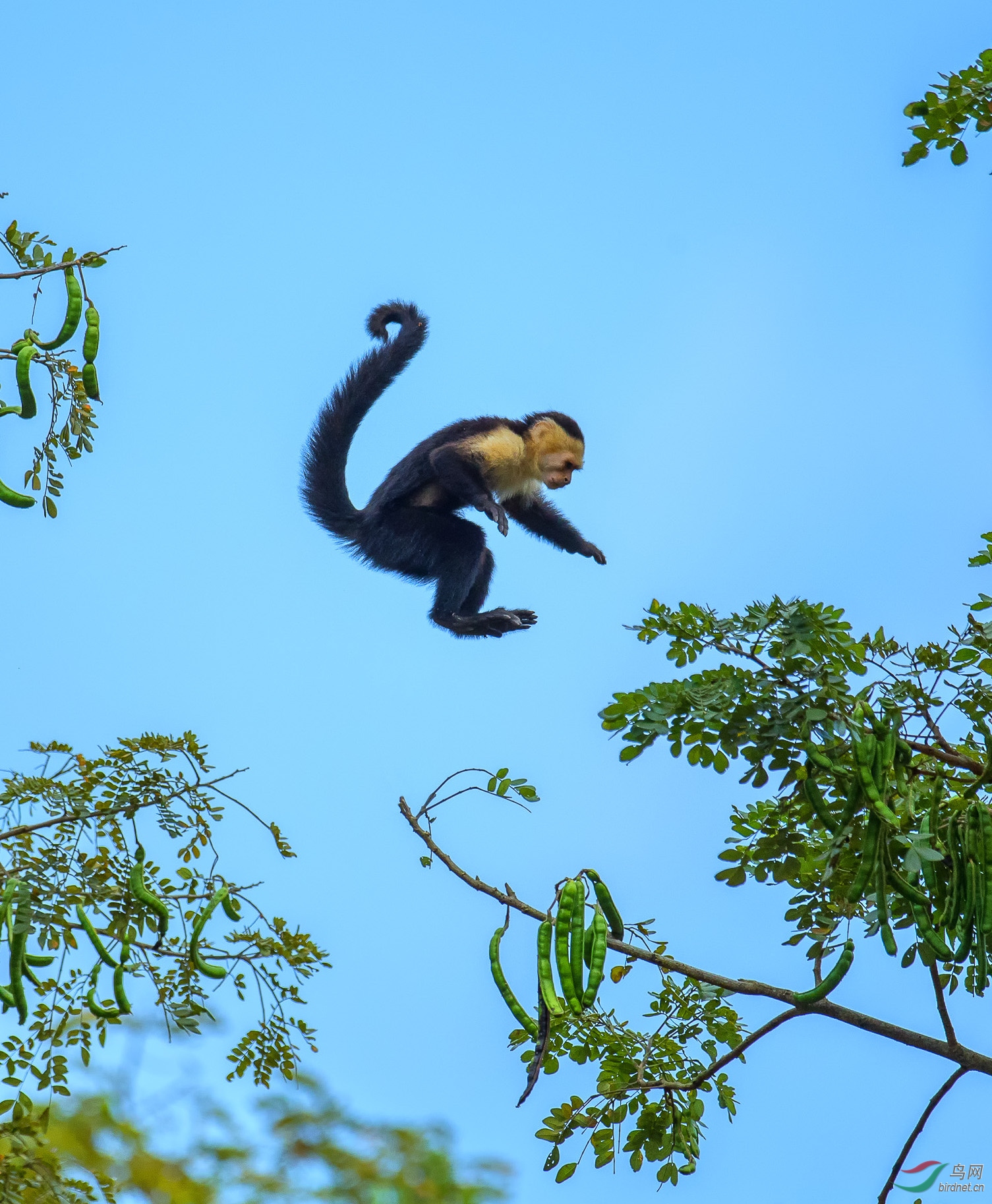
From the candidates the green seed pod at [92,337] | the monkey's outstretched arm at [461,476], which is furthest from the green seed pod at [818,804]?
the monkey's outstretched arm at [461,476]

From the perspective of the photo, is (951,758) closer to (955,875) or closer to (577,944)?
(955,875)

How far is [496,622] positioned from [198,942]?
8.95ft

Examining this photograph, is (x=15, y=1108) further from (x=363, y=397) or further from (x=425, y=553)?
(x=363, y=397)

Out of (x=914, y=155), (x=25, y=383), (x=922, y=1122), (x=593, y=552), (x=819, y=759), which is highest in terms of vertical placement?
(x=593, y=552)

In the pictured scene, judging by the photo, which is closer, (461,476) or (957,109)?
(957,109)

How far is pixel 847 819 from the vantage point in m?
3.54

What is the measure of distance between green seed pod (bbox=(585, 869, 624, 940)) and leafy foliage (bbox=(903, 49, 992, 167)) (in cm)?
245

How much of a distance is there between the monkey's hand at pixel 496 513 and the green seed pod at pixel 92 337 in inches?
82.5

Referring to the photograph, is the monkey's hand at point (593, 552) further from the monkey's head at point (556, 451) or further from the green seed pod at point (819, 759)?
the green seed pod at point (819, 759)

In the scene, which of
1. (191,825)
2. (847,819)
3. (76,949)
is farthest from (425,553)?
(847,819)

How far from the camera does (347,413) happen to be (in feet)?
24.3

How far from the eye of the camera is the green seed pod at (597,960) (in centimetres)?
361

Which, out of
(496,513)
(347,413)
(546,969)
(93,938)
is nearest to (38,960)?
(93,938)

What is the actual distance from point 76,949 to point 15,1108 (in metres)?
0.54
